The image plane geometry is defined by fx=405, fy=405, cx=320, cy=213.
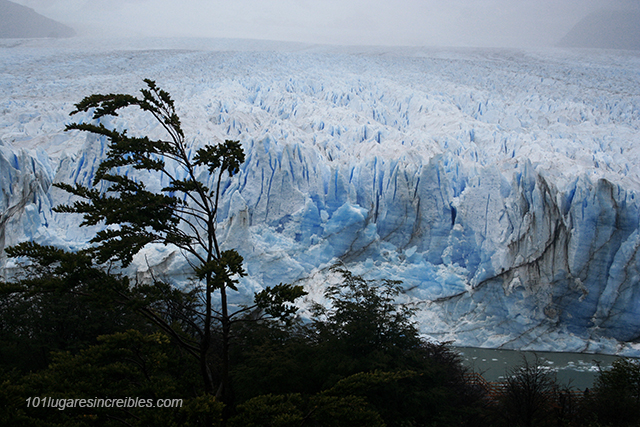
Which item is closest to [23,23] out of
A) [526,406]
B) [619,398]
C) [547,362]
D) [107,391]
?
[107,391]

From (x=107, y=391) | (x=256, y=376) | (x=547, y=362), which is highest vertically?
(x=107, y=391)

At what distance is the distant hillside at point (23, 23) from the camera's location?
20.5 m

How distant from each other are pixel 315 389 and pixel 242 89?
13.3 meters

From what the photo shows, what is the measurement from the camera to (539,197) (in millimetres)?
11242

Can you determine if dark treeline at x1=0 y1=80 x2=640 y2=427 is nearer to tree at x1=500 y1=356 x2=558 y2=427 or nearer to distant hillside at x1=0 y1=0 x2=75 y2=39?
tree at x1=500 y1=356 x2=558 y2=427

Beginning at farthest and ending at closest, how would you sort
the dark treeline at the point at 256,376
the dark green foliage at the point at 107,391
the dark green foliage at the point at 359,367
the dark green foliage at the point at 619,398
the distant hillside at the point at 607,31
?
the distant hillside at the point at 607,31
the dark green foliage at the point at 619,398
the dark green foliage at the point at 359,367
the dark treeline at the point at 256,376
the dark green foliage at the point at 107,391

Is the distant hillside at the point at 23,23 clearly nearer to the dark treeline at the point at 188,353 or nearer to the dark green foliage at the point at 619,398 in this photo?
the dark treeline at the point at 188,353

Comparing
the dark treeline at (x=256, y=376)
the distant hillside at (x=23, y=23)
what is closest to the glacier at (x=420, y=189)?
the dark treeline at (x=256, y=376)

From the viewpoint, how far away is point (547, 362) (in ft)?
32.8

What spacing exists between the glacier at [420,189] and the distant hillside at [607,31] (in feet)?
31.2

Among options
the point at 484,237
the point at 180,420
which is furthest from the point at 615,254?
the point at 180,420

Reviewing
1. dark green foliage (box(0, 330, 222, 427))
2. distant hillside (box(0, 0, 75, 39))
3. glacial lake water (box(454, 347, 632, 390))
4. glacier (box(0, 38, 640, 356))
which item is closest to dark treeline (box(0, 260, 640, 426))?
dark green foliage (box(0, 330, 222, 427))

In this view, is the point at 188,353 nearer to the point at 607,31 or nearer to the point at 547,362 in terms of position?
the point at 547,362

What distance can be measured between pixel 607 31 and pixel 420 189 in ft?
67.1
